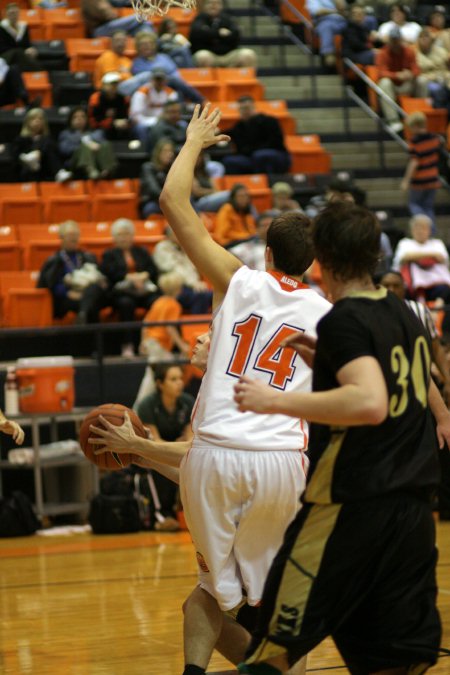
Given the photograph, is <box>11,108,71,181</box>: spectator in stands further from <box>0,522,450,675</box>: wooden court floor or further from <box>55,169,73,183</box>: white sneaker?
<box>0,522,450,675</box>: wooden court floor

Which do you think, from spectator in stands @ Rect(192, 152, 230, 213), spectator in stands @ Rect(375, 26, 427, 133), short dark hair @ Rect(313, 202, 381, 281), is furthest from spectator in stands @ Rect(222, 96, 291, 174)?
short dark hair @ Rect(313, 202, 381, 281)

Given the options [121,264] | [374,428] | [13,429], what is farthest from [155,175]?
[374,428]

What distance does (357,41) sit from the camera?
17.7 metres

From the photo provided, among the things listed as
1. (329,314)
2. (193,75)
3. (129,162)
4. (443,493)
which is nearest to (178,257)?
(129,162)

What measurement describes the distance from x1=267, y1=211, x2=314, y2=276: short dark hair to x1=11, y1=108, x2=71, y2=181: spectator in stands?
30.4 ft

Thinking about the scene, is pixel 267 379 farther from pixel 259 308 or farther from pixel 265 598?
pixel 265 598

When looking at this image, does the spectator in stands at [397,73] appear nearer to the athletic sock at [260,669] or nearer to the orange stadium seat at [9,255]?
the orange stadium seat at [9,255]

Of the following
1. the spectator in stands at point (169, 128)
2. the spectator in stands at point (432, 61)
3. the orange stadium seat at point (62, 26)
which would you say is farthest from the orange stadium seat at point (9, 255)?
the spectator in stands at point (432, 61)

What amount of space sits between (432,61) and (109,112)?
5538 millimetres

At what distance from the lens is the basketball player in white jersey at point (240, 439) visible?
4293 millimetres

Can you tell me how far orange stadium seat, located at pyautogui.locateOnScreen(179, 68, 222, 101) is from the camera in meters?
16.2

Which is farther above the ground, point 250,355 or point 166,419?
point 250,355

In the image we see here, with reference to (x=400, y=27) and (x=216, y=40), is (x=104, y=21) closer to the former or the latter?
(x=216, y=40)

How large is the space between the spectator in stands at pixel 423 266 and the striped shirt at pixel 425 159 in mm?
2243
